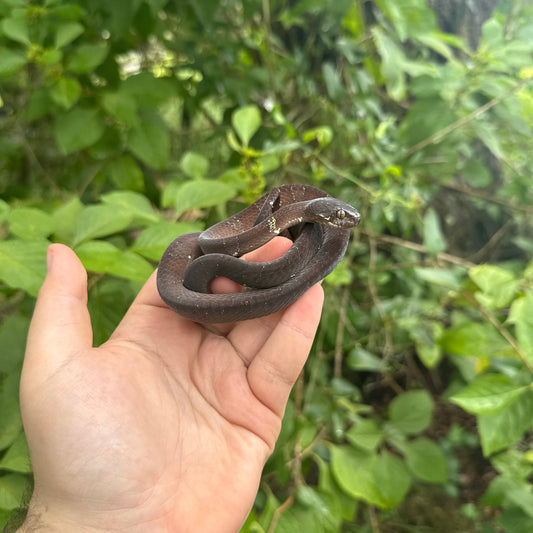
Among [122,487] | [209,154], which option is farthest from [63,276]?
[209,154]

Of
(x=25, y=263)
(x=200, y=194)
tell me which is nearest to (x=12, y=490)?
(x=25, y=263)

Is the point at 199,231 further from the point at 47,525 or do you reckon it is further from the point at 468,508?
the point at 468,508

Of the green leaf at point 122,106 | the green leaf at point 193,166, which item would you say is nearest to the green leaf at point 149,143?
the green leaf at point 122,106

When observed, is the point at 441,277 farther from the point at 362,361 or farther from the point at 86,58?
the point at 86,58

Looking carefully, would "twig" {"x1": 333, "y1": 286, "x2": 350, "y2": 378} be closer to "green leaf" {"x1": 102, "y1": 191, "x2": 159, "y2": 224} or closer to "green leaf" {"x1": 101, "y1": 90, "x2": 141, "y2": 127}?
"green leaf" {"x1": 102, "y1": 191, "x2": 159, "y2": 224}

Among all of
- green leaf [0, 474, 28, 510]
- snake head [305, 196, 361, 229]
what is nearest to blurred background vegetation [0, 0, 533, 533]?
green leaf [0, 474, 28, 510]

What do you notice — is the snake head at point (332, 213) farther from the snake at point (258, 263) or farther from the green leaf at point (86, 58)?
the green leaf at point (86, 58)
